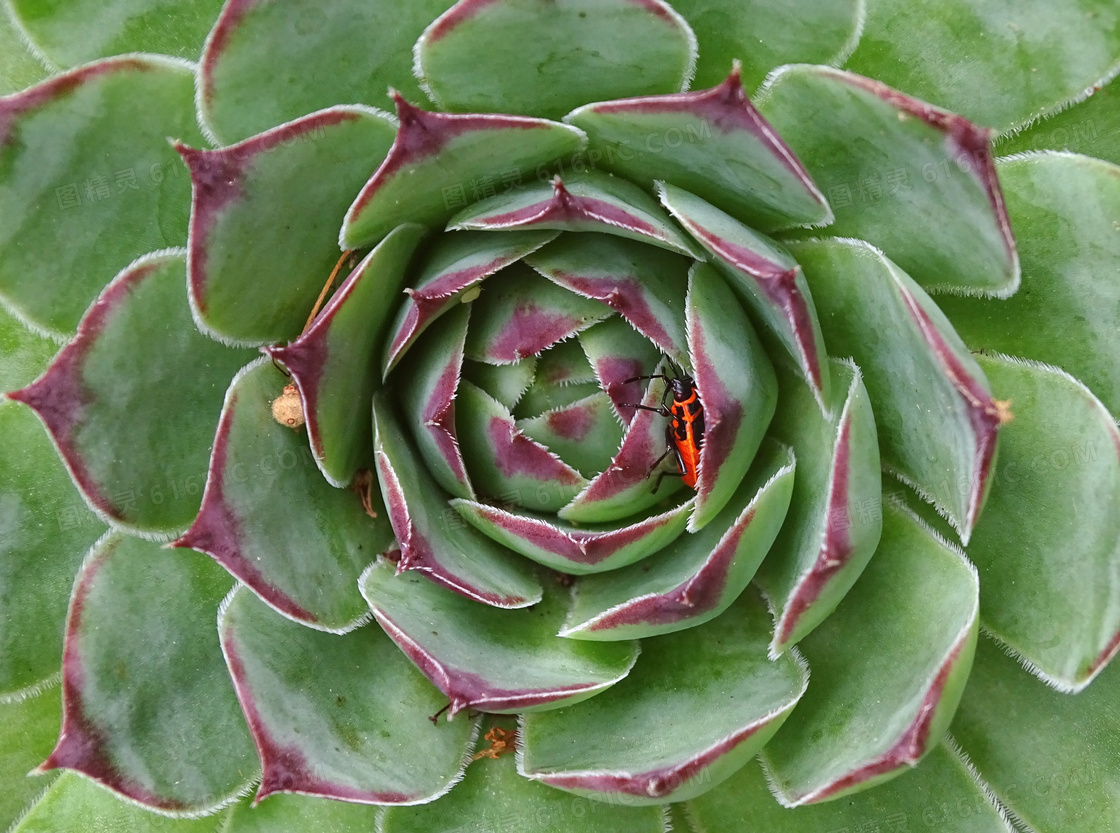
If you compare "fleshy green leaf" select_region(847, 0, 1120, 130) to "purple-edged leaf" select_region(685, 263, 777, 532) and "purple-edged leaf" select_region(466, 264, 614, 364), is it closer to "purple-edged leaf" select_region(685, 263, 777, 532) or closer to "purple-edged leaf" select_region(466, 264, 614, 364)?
"purple-edged leaf" select_region(685, 263, 777, 532)

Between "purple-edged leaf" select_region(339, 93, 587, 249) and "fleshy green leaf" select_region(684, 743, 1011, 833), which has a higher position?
"purple-edged leaf" select_region(339, 93, 587, 249)

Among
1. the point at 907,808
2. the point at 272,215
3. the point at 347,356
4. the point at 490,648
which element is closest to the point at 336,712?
the point at 490,648

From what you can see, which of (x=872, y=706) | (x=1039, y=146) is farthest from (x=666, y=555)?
(x=1039, y=146)

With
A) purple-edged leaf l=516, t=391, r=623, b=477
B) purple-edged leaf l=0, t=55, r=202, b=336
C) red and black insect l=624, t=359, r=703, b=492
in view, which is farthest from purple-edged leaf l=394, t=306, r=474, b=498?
purple-edged leaf l=0, t=55, r=202, b=336

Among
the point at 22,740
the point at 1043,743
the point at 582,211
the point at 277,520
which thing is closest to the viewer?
the point at 582,211

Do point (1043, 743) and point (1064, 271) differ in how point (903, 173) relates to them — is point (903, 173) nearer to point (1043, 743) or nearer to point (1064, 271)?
point (1064, 271)

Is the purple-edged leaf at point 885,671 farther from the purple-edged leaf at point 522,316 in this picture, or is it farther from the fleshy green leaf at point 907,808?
the purple-edged leaf at point 522,316

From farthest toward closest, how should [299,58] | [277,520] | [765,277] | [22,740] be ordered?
[22,740] < [277,520] < [299,58] < [765,277]
